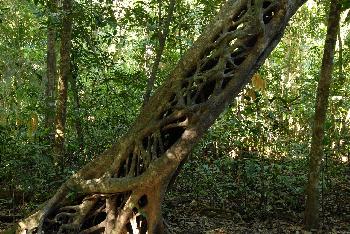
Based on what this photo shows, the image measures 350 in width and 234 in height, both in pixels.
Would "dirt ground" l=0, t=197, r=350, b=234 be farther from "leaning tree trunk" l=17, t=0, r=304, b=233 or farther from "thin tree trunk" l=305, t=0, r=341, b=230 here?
"leaning tree trunk" l=17, t=0, r=304, b=233

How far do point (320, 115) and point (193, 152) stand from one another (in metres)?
2.95

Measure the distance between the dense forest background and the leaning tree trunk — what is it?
1300 millimetres

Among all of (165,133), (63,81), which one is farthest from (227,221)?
(63,81)

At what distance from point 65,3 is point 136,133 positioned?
2.86 meters

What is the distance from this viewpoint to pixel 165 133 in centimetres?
470

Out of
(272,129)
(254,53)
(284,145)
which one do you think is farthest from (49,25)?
(284,145)

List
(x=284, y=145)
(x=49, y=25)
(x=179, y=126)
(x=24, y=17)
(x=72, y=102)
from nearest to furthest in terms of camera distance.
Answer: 1. (x=179, y=126)
2. (x=49, y=25)
3. (x=284, y=145)
4. (x=72, y=102)
5. (x=24, y=17)

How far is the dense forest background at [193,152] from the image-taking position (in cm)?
640

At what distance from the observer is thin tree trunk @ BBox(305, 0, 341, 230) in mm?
5469

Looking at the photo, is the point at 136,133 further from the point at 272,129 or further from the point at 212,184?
the point at 272,129

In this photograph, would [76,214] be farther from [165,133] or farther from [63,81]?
[63,81]

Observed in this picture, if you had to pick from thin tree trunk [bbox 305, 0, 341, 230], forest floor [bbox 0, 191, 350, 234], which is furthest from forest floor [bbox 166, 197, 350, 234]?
thin tree trunk [bbox 305, 0, 341, 230]

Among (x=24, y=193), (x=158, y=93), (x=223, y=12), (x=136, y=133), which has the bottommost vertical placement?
(x=24, y=193)

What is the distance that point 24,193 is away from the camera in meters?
6.45
